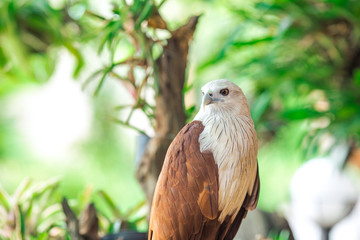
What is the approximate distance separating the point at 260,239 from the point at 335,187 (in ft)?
1.02

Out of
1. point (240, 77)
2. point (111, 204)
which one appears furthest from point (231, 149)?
point (240, 77)

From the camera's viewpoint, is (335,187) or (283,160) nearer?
(335,187)

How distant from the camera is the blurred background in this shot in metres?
0.76

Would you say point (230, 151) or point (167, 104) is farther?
point (167, 104)

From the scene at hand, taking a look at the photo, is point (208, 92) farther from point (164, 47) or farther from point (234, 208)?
point (164, 47)

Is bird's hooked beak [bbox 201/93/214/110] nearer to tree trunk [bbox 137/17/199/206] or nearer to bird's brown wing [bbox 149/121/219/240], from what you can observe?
bird's brown wing [bbox 149/121/219/240]

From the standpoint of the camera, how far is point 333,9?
4.05 ft

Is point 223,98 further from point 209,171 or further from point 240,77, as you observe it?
point 240,77

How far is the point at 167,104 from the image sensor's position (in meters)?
0.73

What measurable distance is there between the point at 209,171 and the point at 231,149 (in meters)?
0.04

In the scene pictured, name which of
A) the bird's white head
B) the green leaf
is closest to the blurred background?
the green leaf

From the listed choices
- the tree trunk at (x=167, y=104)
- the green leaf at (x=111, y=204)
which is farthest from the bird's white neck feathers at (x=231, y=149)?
the green leaf at (x=111, y=204)

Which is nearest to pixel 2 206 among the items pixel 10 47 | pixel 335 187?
pixel 10 47

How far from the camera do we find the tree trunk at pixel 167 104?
2.37 feet
